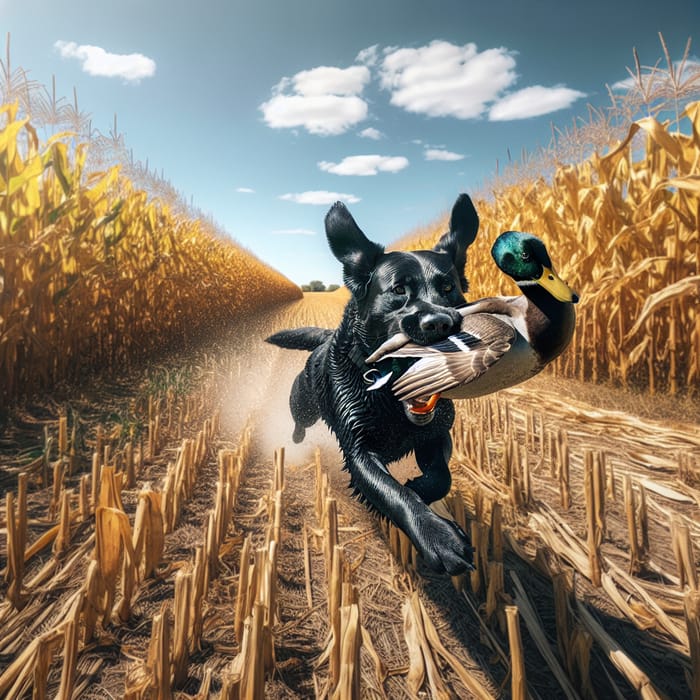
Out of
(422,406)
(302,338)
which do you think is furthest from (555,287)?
(302,338)

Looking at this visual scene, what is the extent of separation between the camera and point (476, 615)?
1.53 meters

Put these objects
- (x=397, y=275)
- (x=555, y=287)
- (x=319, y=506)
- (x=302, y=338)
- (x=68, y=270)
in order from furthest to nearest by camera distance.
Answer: (x=68, y=270)
(x=302, y=338)
(x=319, y=506)
(x=397, y=275)
(x=555, y=287)

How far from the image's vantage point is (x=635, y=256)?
4.05 meters

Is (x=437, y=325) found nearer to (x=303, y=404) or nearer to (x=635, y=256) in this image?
(x=303, y=404)

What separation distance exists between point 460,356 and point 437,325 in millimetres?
174

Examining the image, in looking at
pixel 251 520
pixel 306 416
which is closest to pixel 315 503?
pixel 251 520

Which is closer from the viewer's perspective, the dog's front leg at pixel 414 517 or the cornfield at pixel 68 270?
the dog's front leg at pixel 414 517

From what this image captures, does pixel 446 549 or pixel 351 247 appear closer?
pixel 446 549

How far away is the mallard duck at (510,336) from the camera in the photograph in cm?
95

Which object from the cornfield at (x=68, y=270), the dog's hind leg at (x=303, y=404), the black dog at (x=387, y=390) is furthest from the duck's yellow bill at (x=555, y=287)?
the cornfield at (x=68, y=270)

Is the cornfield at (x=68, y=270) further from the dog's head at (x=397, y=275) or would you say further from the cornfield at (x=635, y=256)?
the cornfield at (x=635, y=256)

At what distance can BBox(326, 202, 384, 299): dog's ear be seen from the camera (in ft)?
5.03

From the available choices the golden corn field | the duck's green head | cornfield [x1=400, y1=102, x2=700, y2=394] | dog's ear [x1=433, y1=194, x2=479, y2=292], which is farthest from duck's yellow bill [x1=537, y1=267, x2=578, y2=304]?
cornfield [x1=400, y1=102, x2=700, y2=394]

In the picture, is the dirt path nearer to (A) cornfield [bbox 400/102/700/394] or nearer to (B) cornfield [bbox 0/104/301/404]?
(B) cornfield [bbox 0/104/301/404]
